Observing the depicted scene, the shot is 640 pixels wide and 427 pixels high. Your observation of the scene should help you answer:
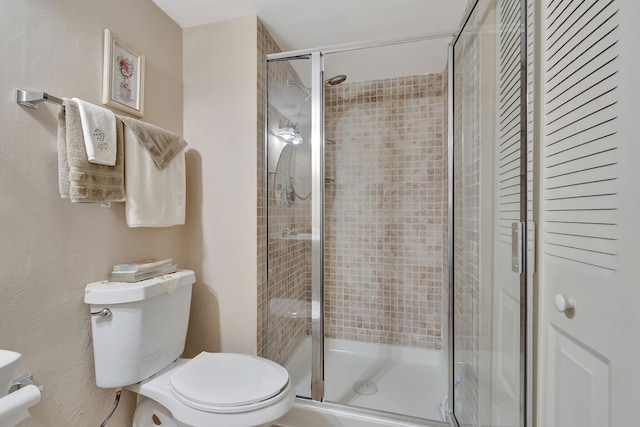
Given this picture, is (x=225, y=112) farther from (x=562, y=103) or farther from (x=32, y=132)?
(x=562, y=103)

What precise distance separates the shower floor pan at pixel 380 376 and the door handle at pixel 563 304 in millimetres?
1194

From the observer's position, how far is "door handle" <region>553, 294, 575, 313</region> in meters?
0.67

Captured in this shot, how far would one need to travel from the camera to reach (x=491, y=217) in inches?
40.1

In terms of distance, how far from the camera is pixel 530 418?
2.67 feet

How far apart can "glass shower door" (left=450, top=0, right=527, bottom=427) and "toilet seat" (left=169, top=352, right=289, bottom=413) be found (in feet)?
2.59

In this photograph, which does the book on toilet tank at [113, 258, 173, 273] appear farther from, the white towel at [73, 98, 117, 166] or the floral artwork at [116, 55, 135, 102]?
the floral artwork at [116, 55, 135, 102]

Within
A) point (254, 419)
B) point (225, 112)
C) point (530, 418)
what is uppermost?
point (225, 112)

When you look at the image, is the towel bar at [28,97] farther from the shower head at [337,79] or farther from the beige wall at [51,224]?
the shower head at [337,79]

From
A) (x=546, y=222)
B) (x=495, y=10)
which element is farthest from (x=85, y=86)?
(x=546, y=222)

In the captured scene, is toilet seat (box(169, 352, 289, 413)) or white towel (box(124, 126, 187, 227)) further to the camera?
white towel (box(124, 126, 187, 227))

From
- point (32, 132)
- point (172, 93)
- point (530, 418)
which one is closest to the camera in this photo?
point (530, 418)

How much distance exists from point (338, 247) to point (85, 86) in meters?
1.77

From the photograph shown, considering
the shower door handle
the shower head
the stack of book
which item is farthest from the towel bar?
the shower door handle

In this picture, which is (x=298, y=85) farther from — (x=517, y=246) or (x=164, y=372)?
(x=164, y=372)
